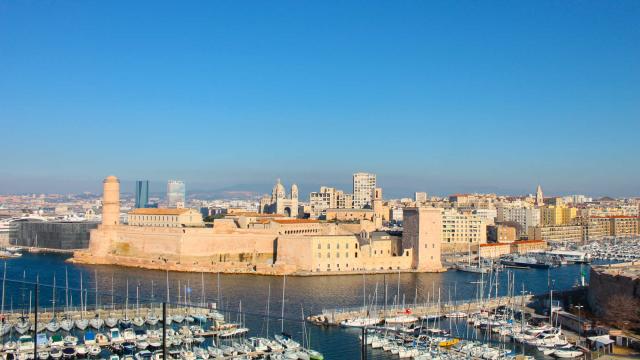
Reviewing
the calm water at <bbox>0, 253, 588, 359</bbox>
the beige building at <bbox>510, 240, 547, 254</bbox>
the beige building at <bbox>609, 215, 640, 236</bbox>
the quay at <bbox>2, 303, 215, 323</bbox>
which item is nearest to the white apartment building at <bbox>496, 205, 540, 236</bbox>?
the beige building at <bbox>609, 215, 640, 236</bbox>

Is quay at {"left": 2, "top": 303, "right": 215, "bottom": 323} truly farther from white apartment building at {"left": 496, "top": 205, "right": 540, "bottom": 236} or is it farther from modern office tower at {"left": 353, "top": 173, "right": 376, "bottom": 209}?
modern office tower at {"left": 353, "top": 173, "right": 376, "bottom": 209}

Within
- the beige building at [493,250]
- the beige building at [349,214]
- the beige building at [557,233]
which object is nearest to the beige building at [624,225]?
the beige building at [557,233]

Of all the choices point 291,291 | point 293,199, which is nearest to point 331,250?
point 291,291

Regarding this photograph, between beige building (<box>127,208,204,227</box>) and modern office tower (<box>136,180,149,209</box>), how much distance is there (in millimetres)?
35792

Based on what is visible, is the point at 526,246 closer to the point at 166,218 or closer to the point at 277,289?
the point at 166,218

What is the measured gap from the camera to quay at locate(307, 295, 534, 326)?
1561cm

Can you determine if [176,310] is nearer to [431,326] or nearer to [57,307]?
[57,307]

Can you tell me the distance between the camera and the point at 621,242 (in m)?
42.7

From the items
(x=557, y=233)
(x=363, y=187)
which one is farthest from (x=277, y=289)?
(x=363, y=187)

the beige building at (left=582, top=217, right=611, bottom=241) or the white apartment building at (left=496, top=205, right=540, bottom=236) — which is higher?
the white apartment building at (left=496, top=205, right=540, bottom=236)

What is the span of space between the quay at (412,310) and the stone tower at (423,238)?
773cm

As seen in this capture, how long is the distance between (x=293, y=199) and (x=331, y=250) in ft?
71.1

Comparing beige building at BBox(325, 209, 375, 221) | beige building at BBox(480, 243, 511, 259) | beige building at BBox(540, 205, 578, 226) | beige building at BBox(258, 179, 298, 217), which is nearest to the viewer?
beige building at BBox(480, 243, 511, 259)

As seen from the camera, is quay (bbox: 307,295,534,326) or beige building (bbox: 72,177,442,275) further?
beige building (bbox: 72,177,442,275)
